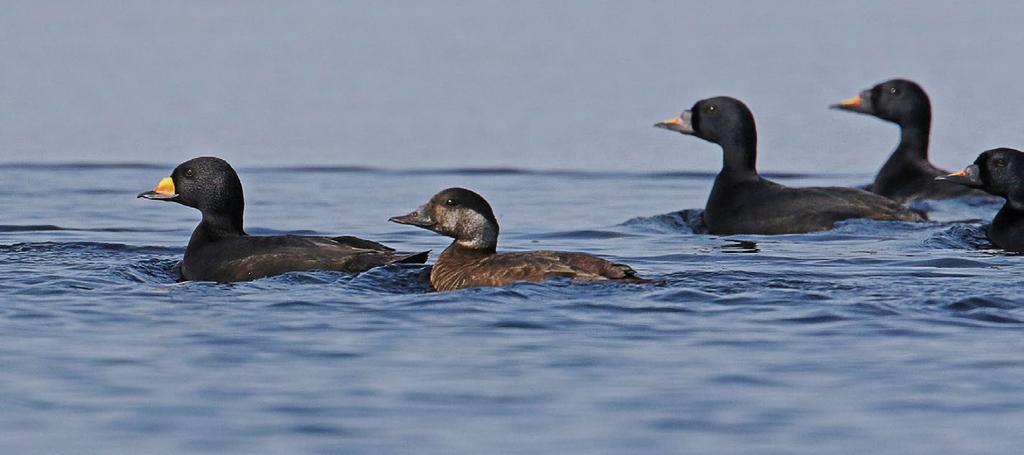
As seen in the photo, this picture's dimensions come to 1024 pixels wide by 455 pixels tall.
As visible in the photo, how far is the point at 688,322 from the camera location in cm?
974

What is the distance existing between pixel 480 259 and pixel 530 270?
623 mm

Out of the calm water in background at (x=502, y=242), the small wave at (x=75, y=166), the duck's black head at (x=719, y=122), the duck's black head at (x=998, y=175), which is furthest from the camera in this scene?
the small wave at (x=75, y=166)

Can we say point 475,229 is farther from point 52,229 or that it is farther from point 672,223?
point 52,229

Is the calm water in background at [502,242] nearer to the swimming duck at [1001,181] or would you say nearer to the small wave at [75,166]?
the small wave at [75,166]

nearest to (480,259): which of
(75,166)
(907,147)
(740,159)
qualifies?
(740,159)

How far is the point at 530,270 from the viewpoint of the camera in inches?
416

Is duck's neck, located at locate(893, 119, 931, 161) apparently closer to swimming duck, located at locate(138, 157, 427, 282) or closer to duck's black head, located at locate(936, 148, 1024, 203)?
duck's black head, located at locate(936, 148, 1024, 203)

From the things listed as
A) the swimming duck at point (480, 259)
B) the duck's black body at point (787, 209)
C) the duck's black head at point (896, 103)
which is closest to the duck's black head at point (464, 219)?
the swimming duck at point (480, 259)

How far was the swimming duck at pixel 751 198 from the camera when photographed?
14969mm

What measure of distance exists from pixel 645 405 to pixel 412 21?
2448cm

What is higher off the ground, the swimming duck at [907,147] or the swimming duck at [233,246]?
the swimming duck at [907,147]

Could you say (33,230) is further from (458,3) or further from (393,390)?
(458,3)

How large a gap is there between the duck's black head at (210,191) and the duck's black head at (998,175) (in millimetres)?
5575

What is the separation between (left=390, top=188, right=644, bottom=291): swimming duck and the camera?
1059cm
